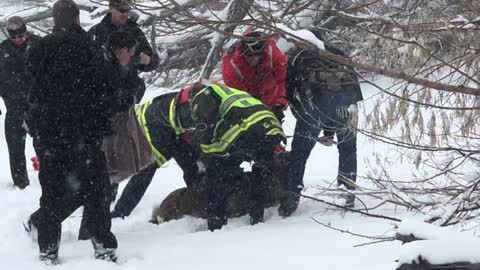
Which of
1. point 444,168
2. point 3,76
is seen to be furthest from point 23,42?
point 444,168

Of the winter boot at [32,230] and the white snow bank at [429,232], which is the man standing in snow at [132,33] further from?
the white snow bank at [429,232]

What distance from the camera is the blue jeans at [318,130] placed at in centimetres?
589

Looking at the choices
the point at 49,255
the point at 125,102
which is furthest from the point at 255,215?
the point at 49,255

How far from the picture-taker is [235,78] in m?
6.15

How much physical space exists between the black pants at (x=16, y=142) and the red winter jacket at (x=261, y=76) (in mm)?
2088

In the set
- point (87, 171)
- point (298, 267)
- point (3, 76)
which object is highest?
point (3, 76)

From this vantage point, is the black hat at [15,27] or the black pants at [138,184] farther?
the black hat at [15,27]

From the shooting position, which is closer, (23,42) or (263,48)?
(263,48)

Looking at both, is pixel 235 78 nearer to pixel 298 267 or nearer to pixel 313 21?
pixel 298 267

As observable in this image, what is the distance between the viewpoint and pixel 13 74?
6.72m

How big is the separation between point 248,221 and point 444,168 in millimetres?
2726

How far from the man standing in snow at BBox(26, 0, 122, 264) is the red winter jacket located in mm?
1647

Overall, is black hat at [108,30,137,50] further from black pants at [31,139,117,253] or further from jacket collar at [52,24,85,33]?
black pants at [31,139,117,253]

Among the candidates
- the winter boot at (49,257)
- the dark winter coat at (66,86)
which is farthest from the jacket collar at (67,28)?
the winter boot at (49,257)
